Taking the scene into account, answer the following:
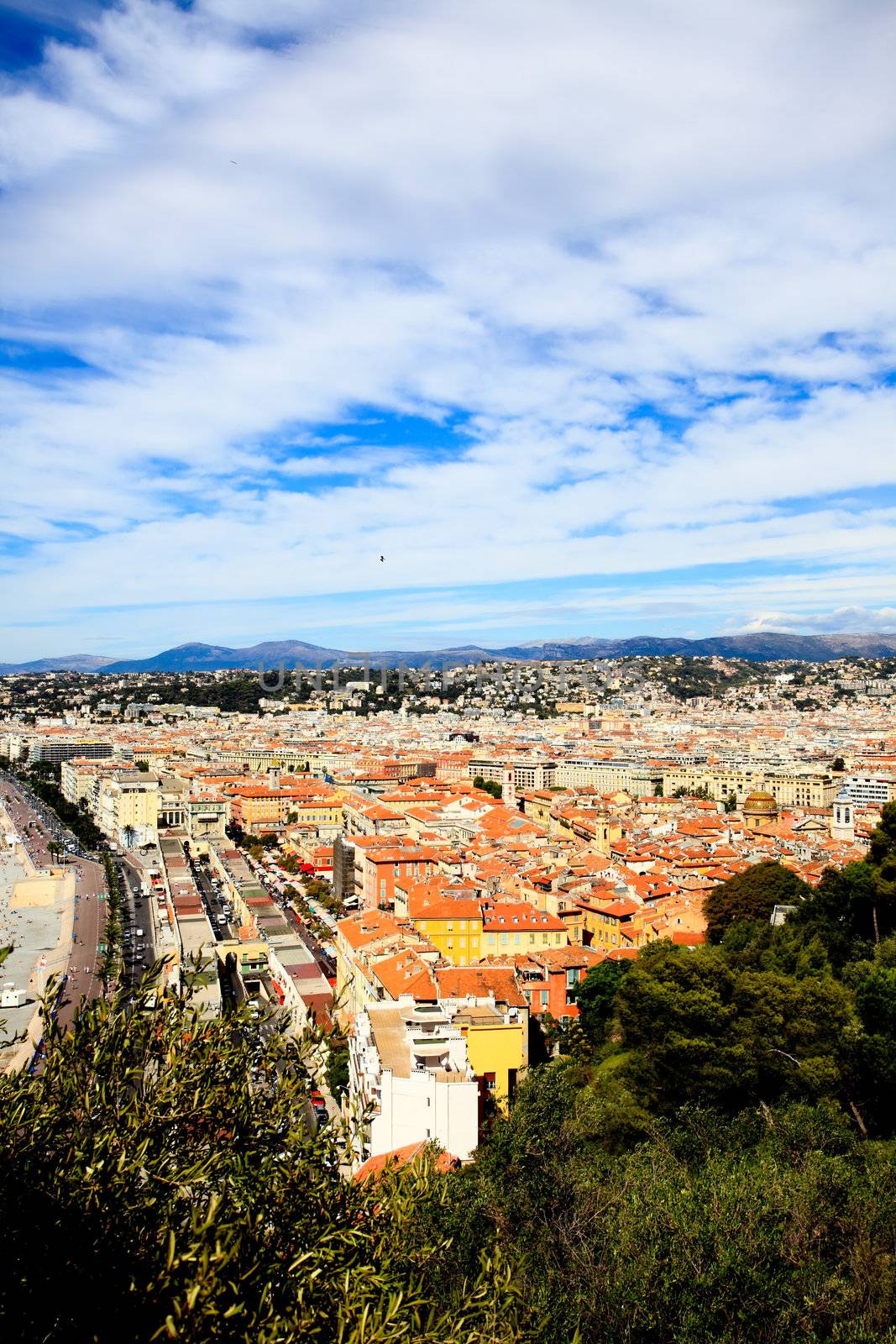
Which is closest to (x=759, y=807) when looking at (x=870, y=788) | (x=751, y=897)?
(x=870, y=788)

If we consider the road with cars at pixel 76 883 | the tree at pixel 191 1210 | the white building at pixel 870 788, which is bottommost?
the road with cars at pixel 76 883

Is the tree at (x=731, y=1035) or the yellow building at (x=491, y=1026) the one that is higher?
the tree at (x=731, y=1035)

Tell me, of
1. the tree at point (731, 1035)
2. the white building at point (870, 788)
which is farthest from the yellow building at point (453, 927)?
the white building at point (870, 788)

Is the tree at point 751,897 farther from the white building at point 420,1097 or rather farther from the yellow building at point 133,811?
the yellow building at point 133,811

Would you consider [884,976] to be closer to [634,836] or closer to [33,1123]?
[33,1123]

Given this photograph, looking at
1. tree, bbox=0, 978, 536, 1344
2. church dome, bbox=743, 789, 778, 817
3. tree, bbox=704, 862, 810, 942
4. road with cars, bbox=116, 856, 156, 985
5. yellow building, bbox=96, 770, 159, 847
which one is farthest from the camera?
yellow building, bbox=96, 770, 159, 847

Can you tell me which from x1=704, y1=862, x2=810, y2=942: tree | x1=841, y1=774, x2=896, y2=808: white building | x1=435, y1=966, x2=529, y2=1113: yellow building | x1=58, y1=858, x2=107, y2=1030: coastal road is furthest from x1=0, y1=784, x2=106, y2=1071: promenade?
x1=841, y1=774, x2=896, y2=808: white building

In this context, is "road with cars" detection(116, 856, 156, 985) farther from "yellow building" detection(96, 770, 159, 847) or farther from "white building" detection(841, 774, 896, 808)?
"white building" detection(841, 774, 896, 808)

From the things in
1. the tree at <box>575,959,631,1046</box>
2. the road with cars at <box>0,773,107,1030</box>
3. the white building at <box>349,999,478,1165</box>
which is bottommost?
the road with cars at <box>0,773,107,1030</box>

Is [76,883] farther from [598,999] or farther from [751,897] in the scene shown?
[751,897]
